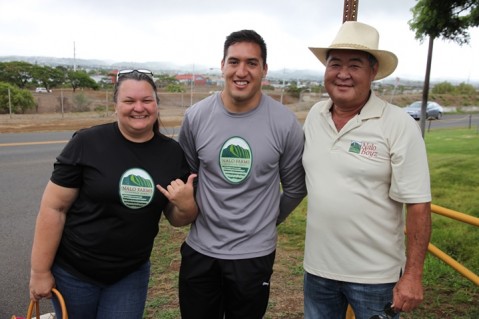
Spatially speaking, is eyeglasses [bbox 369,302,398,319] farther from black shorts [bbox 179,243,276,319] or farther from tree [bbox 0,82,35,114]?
tree [bbox 0,82,35,114]

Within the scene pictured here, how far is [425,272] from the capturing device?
418cm

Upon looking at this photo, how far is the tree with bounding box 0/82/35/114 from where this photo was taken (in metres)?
21.5

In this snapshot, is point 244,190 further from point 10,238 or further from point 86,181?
point 10,238

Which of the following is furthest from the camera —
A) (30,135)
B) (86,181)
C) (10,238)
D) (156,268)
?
(30,135)

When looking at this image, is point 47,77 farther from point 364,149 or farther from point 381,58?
point 364,149

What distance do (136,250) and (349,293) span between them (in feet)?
3.68

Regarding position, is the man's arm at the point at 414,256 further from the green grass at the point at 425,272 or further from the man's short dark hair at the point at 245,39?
the green grass at the point at 425,272

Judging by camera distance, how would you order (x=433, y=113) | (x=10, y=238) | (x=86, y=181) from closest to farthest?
1. (x=86, y=181)
2. (x=10, y=238)
3. (x=433, y=113)

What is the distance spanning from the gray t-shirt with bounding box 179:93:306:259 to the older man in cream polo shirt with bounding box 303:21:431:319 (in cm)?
19

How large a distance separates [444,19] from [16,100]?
2128cm

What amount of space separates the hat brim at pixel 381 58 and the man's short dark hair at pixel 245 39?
0.28 metres

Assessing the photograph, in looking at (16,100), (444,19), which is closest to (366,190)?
(444,19)

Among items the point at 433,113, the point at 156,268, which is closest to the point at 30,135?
the point at 156,268

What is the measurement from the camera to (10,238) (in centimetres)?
522
